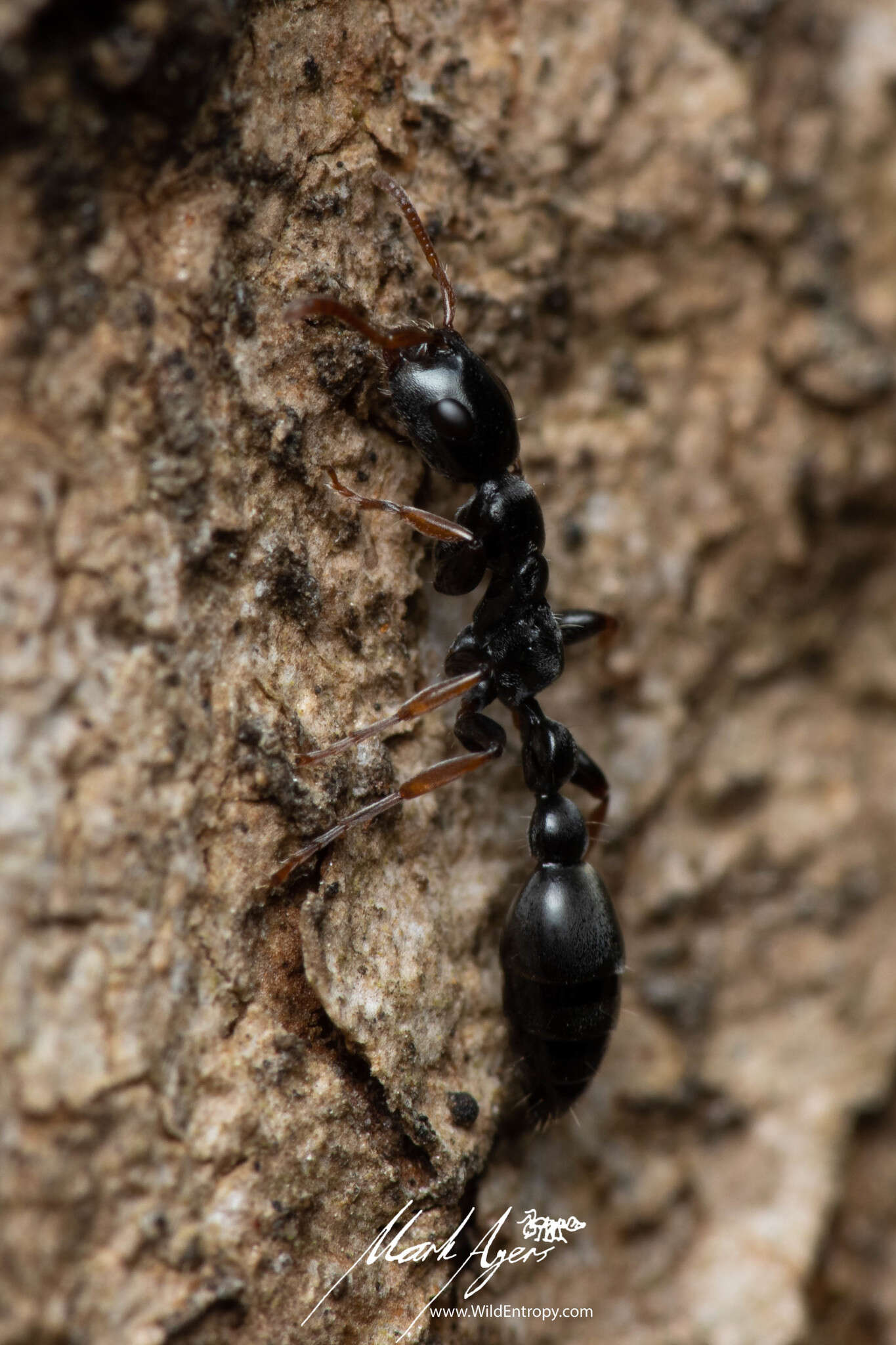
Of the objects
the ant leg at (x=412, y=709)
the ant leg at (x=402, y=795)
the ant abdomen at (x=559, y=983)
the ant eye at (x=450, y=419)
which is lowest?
the ant abdomen at (x=559, y=983)

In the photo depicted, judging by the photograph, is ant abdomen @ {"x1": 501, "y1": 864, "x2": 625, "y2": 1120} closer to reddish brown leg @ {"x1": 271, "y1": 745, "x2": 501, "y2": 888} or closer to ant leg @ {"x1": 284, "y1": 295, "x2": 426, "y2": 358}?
reddish brown leg @ {"x1": 271, "y1": 745, "x2": 501, "y2": 888}

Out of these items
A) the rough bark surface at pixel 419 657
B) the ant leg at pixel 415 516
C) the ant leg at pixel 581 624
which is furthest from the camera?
the ant leg at pixel 581 624

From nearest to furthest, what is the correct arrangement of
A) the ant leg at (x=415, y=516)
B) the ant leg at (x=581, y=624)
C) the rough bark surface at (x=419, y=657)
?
the rough bark surface at (x=419, y=657) → the ant leg at (x=415, y=516) → the ant leg at (x=581, y=624)

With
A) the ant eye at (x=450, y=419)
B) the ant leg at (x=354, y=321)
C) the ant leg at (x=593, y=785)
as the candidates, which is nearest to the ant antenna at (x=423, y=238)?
the ant leg at (x=354, y=321)

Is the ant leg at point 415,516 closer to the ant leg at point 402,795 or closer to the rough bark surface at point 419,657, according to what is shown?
the rough bark surface at point 419,657

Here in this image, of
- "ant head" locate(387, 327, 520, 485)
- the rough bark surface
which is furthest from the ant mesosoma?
the rough bark surface

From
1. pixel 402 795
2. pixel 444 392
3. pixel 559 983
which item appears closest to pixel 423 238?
pixel 444 392

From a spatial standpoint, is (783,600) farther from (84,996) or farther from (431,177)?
(84,996)

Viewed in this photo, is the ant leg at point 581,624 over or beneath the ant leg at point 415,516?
beneath
